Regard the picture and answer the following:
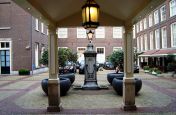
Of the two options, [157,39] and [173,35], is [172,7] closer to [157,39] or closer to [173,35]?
[173,35]

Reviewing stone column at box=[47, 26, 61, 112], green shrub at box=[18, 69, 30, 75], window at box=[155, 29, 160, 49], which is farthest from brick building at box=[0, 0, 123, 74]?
stone column at box=[47, 26, 61, 112]

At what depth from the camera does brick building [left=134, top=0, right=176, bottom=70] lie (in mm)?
25406

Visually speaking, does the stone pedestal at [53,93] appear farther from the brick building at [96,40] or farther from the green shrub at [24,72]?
the brick building at [96,40]

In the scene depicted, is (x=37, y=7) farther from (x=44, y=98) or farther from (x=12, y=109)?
(x=44, y=98)

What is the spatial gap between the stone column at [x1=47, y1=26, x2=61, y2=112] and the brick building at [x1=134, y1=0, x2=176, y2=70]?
16462mm

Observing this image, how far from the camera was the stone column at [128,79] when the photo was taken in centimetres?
857

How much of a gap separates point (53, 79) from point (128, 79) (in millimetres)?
2288

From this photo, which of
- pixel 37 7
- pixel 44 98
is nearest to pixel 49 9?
pixel 37 7

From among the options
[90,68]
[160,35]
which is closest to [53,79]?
[90,68]

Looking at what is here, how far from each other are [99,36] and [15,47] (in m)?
18.2

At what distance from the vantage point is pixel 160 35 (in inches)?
1124

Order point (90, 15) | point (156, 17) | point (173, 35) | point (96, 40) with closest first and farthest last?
point (90, 15) < point (173, 35) < point (156, 17) < point (96, 40)

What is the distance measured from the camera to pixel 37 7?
22.3 feet

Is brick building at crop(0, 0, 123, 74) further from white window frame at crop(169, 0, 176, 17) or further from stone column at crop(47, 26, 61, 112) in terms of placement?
stone column at crop(47, 26, 61, 112)
